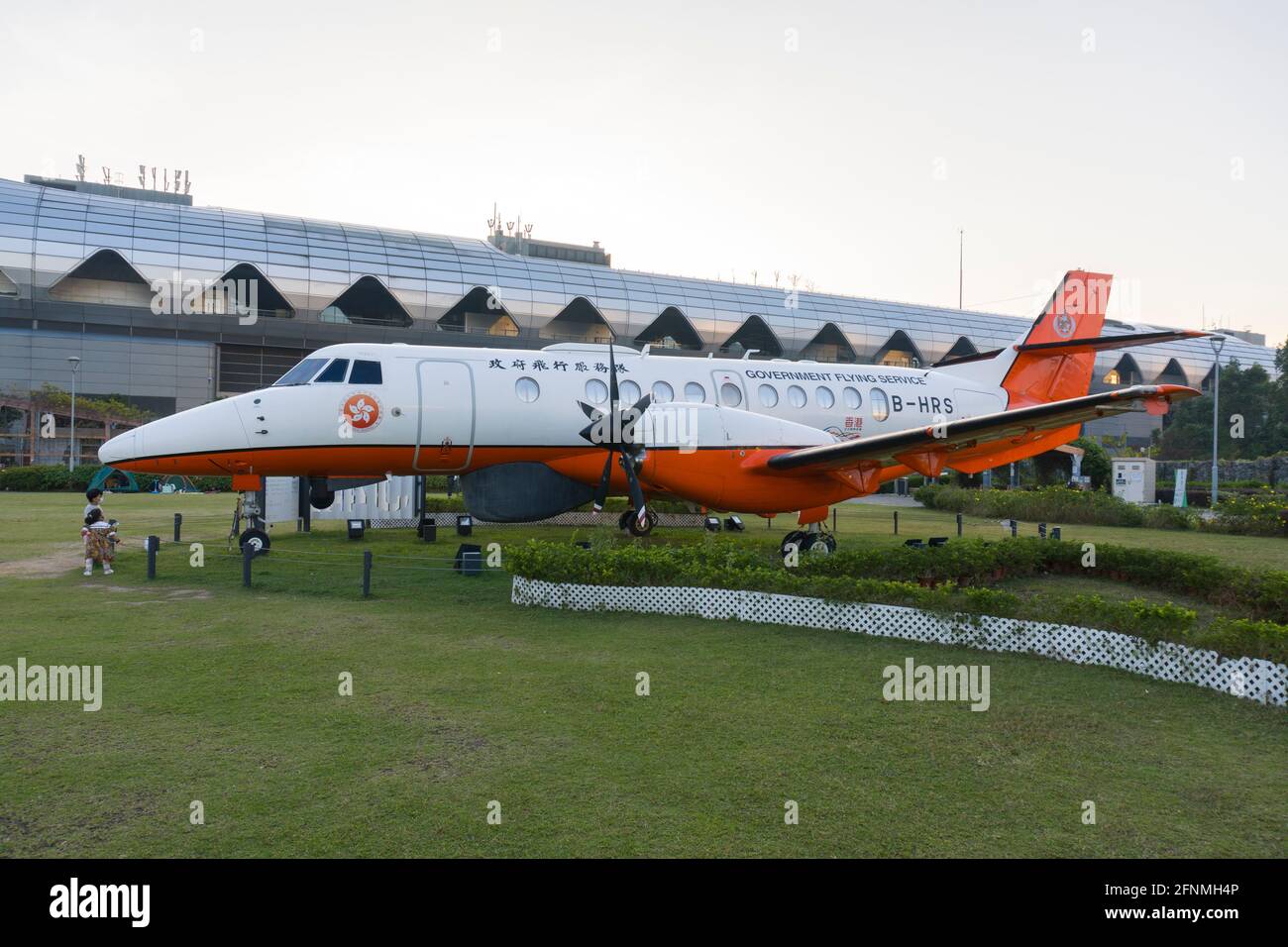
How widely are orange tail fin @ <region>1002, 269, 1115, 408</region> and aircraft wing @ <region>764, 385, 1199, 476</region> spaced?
27.9 feet

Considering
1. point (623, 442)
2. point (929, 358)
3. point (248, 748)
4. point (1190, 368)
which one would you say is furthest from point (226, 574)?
point (1190, 368)

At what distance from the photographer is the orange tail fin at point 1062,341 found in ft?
84.5

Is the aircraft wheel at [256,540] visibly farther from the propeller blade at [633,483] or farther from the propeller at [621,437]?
the propeller blade at [633,483]

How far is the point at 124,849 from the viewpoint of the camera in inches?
210

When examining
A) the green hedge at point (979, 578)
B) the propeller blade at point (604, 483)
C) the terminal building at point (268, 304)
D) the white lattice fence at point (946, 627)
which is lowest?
the white lattice fence at point (946, 627)

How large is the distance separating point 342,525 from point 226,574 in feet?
36.9

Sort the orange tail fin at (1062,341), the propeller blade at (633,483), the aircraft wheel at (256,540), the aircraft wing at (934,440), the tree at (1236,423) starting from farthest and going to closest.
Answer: the tree at (1236,423)
the orange tail fin at (1062,341)
the aircraft wheel at (256,540)
the propeller blade at (633,483)
the aircraft wing at (934,440)

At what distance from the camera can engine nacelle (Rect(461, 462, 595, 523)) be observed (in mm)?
18375

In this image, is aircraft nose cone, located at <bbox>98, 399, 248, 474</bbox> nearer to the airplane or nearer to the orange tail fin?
the airplane

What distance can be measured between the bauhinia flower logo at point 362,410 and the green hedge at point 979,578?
508 centimetres

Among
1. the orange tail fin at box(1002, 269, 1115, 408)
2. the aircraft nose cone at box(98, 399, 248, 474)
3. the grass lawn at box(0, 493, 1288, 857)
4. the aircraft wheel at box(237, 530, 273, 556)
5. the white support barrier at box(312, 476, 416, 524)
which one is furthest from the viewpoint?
the orange tail fin at box(1002, 269, 1115, 408)

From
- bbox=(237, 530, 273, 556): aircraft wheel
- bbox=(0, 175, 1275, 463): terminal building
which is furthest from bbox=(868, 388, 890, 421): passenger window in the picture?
bbox=(0, 175, 1275, 463): terminal building

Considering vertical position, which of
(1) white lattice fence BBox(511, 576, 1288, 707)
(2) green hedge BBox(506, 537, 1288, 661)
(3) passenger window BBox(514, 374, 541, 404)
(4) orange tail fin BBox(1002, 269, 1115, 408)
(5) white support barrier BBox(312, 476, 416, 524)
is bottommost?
(1) white lattice fence BBox(511, 576, 1288, 707)

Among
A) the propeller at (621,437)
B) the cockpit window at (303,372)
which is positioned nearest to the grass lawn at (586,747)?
the propeller at (621,437)
